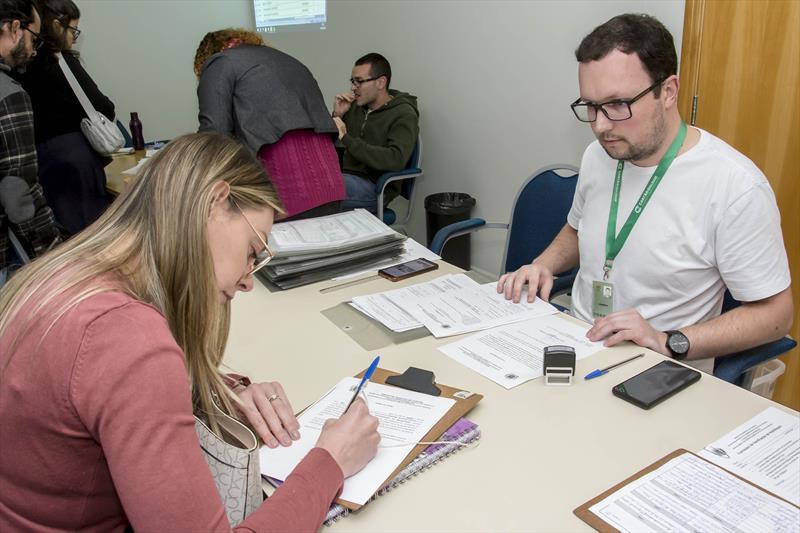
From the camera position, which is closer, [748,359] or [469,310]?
[748,359]

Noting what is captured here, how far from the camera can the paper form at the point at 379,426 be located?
98cm

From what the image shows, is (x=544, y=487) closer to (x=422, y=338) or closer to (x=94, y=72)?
(x=422, y=338)

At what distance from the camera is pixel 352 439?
3.28ft

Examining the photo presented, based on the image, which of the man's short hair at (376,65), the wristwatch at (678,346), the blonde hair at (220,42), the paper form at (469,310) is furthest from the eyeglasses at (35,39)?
the wristwatch at (678,346)

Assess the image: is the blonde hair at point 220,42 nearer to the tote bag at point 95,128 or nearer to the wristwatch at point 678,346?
the tote bag at point 95,128

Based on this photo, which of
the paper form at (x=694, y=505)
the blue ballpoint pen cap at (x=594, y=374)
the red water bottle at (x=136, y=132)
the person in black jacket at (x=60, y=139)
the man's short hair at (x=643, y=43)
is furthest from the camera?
the red water bottle at (x=136, y=132)

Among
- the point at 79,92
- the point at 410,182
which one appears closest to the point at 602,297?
the point at 410,182

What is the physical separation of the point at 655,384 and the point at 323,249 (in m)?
1.00

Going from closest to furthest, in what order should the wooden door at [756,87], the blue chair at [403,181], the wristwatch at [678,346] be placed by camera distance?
1. the wristwatch at [678,346]
2. the wooden door at [756,87]
3. the blue chair at [403,181]

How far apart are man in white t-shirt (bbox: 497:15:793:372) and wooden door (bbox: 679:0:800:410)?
2.22ft

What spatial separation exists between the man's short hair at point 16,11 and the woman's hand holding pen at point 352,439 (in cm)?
211

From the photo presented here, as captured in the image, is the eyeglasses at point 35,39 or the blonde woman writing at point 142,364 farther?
the eyeglasses at point 35,39

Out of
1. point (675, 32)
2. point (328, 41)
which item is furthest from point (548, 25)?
point (328, 41)

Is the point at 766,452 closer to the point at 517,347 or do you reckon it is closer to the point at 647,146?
the point at 517,347
